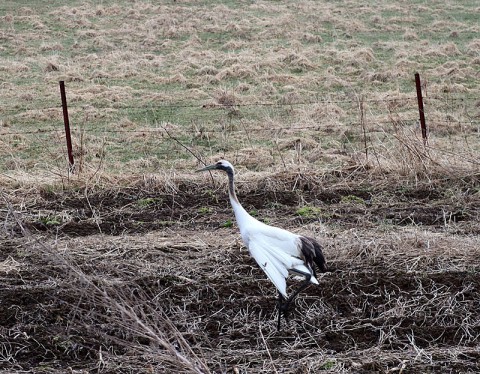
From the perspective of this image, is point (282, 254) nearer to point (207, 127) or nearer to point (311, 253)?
point (311, 253)

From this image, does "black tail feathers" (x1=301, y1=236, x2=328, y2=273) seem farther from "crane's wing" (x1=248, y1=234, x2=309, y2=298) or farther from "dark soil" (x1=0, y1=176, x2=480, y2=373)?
"dark soil" (x1=0, y1=176, x2=480, y2=373)

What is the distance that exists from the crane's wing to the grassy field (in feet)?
1.78

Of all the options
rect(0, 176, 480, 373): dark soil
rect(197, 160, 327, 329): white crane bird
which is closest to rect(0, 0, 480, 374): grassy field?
rect(0, 176, 480, 373): dark soil

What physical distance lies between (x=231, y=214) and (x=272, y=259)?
336 cm

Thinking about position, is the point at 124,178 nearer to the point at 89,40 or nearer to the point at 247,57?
the point at 247,57

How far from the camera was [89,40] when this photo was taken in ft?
85.0

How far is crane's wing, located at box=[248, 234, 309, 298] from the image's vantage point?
5695 mm

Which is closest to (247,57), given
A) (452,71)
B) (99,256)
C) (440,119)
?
(452,71)

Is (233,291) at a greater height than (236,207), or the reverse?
(236,207)

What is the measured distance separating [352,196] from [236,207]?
369 cm

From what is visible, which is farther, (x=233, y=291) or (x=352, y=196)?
(x=352, y=196)

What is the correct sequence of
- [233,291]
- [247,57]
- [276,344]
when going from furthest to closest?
1. [247,57]
2. [233,291]
3. [276,344]

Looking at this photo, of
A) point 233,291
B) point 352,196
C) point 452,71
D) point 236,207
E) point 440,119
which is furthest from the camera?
point 452,71

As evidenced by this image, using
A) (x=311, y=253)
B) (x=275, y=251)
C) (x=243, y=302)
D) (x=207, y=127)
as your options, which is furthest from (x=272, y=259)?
(x=207, y=127)
